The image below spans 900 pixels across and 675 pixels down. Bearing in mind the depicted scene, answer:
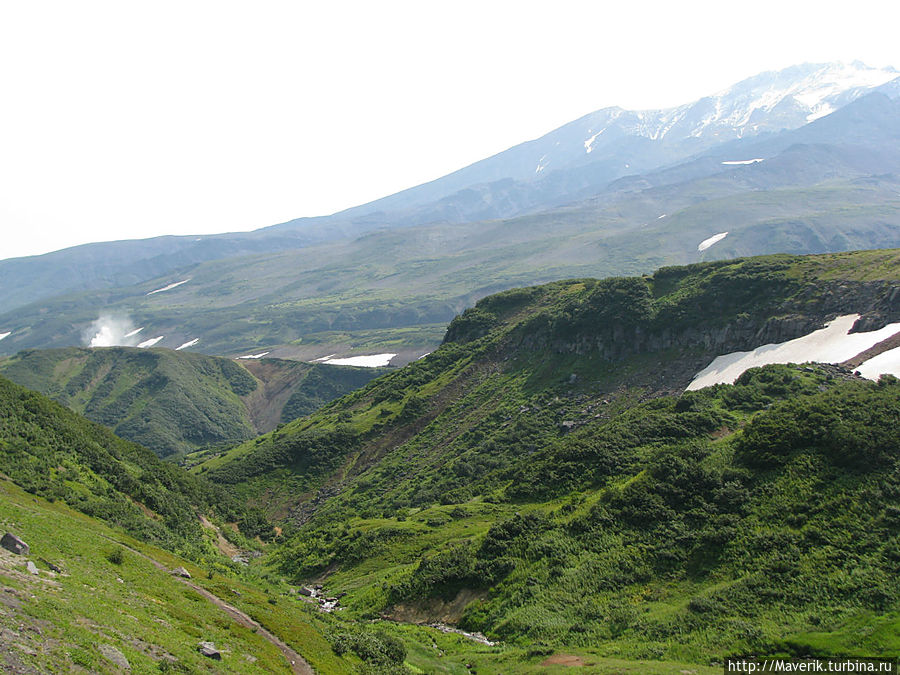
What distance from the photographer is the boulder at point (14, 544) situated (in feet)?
80.2

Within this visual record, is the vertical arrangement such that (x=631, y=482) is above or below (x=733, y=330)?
above

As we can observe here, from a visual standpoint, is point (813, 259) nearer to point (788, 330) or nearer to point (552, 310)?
point (788, 330)

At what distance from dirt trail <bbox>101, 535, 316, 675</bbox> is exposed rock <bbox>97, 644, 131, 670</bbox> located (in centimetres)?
759

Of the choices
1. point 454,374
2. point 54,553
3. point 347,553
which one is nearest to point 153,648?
point 54,553

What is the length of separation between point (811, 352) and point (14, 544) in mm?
82661

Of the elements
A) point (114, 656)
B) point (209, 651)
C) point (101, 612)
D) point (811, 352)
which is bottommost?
point (811, 352)

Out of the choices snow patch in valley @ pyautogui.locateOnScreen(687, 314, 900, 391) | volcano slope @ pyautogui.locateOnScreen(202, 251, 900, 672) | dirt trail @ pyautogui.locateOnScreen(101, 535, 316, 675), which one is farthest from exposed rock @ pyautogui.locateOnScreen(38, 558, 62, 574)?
snow patch in valley @ pyautogui.locateOnScreen(687, 314, 900, 391)

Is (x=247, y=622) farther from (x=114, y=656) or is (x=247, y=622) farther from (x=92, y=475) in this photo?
(x=92, y=475)

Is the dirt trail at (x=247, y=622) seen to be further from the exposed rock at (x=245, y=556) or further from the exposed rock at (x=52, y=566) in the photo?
the exposed rock at (x=245, y=556)

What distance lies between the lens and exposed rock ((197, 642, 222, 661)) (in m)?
21.6

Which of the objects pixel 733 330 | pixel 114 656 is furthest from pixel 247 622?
pixel 733 330

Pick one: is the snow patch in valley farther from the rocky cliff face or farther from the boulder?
the boulder

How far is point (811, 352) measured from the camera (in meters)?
75.1

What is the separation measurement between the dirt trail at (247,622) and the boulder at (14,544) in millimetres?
7909
